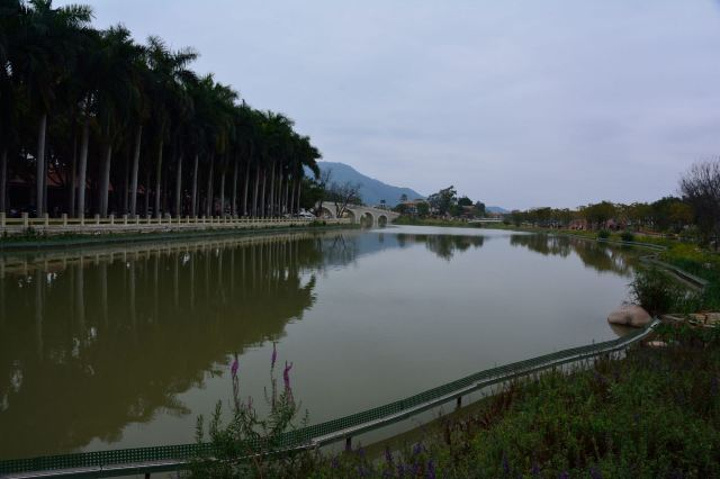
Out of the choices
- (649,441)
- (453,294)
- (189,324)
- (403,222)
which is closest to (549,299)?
(453,294)

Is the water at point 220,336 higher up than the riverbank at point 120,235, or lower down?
lower down

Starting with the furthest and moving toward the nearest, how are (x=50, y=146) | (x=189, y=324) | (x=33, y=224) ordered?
(x=50, y=146), (x=33, y=224), (x=189, y=324)

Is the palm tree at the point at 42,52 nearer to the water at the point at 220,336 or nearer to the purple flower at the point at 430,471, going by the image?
the water at the point at 220,336

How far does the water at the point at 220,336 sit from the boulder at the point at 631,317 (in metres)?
0.39

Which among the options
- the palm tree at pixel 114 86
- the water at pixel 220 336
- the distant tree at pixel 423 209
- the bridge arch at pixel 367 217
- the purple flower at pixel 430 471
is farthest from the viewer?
the distant tree at pixel 423 209

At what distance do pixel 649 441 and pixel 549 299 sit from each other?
11.8 m

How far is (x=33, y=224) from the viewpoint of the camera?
82.4 ft

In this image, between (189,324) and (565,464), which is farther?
(189,324)

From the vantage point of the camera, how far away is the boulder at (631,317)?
11414 mm

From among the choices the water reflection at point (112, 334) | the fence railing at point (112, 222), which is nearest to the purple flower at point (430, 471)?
the water reflection at point (112, 334)

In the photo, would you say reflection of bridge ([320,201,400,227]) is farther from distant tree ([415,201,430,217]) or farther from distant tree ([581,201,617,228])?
distant tree ([581,201,617,228])

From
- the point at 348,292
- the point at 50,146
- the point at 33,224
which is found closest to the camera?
the point at 348,292

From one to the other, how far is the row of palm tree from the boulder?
2728cm

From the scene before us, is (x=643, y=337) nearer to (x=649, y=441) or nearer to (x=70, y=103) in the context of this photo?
(x=649, y=441)
